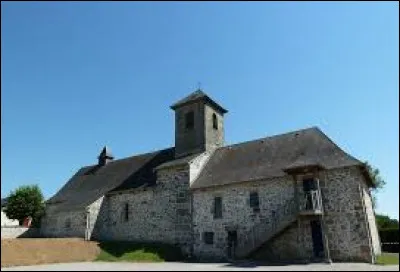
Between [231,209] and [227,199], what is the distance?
0.70m

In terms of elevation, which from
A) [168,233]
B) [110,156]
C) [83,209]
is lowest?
[168,233]

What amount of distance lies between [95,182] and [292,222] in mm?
20030

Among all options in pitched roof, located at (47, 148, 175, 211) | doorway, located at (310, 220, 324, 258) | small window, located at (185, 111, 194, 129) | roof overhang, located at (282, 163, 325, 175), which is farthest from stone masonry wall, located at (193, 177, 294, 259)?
small window, located at (185, 111, 194, 129)

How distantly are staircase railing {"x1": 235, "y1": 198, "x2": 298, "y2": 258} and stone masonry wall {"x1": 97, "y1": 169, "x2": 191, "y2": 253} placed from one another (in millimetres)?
4664

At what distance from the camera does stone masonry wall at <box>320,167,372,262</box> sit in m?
20.5

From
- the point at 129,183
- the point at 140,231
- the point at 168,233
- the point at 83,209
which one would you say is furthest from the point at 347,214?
the point at 83,209

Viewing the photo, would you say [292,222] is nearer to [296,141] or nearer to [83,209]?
[296,141]

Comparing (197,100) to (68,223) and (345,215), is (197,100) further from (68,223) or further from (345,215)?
(345,215)

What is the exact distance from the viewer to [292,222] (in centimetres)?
2175

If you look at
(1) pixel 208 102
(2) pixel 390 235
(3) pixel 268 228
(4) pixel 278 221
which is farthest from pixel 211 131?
(2) pixel 390 235

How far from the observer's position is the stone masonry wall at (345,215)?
20.5m

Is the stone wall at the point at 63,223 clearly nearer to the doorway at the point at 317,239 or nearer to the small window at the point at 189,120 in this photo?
the small window at the point at 189,120

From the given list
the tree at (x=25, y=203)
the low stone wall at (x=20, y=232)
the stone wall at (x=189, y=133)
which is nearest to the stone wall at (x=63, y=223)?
the low stone wall at (x=20, y=232)

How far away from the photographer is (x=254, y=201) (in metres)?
24.0
